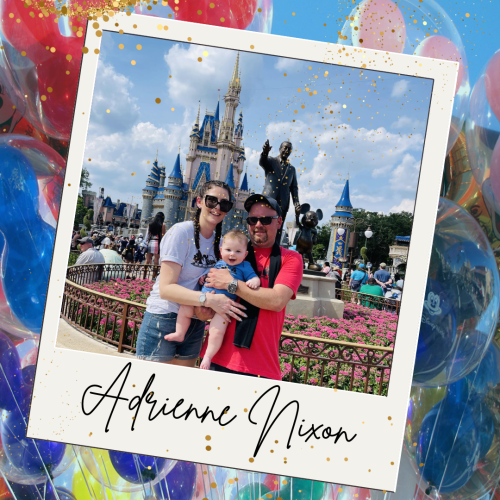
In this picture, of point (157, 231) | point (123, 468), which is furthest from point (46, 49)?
point (123, 468)

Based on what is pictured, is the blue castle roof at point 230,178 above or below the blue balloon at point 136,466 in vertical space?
above

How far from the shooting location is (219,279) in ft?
5.89

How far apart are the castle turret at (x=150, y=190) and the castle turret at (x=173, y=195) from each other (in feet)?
0.26

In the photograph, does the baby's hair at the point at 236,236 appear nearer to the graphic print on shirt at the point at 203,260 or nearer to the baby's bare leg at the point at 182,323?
the graphic print on shirt at the point at 203,260

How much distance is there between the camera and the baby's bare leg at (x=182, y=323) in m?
1.87

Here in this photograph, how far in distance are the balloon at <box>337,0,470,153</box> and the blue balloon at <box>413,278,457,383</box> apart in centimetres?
89

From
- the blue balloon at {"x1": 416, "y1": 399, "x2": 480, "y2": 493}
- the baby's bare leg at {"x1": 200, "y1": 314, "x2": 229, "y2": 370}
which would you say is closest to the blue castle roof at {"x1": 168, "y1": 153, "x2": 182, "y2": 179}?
the baby's bare leg at {"x1": 200, "y1": 314, "x2": 229, "y2": 370}

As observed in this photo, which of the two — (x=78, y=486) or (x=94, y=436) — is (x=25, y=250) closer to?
(x=94, y=436)

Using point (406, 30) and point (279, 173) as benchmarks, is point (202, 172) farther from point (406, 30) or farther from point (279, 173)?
point (406, 30)

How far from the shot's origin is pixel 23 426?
6.78 feet

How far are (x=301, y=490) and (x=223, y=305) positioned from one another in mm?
1260

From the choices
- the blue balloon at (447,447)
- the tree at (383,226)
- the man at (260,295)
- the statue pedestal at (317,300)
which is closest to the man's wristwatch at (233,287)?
the man at (260,295)

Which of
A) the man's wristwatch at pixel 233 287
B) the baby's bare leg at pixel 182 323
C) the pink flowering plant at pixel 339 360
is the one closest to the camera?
the man's wristwatch at pixel 233 287

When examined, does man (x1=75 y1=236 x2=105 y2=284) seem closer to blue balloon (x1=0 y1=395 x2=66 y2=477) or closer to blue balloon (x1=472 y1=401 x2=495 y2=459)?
blue balloon (x1=0 y1=395 x2=66 y2=477)
